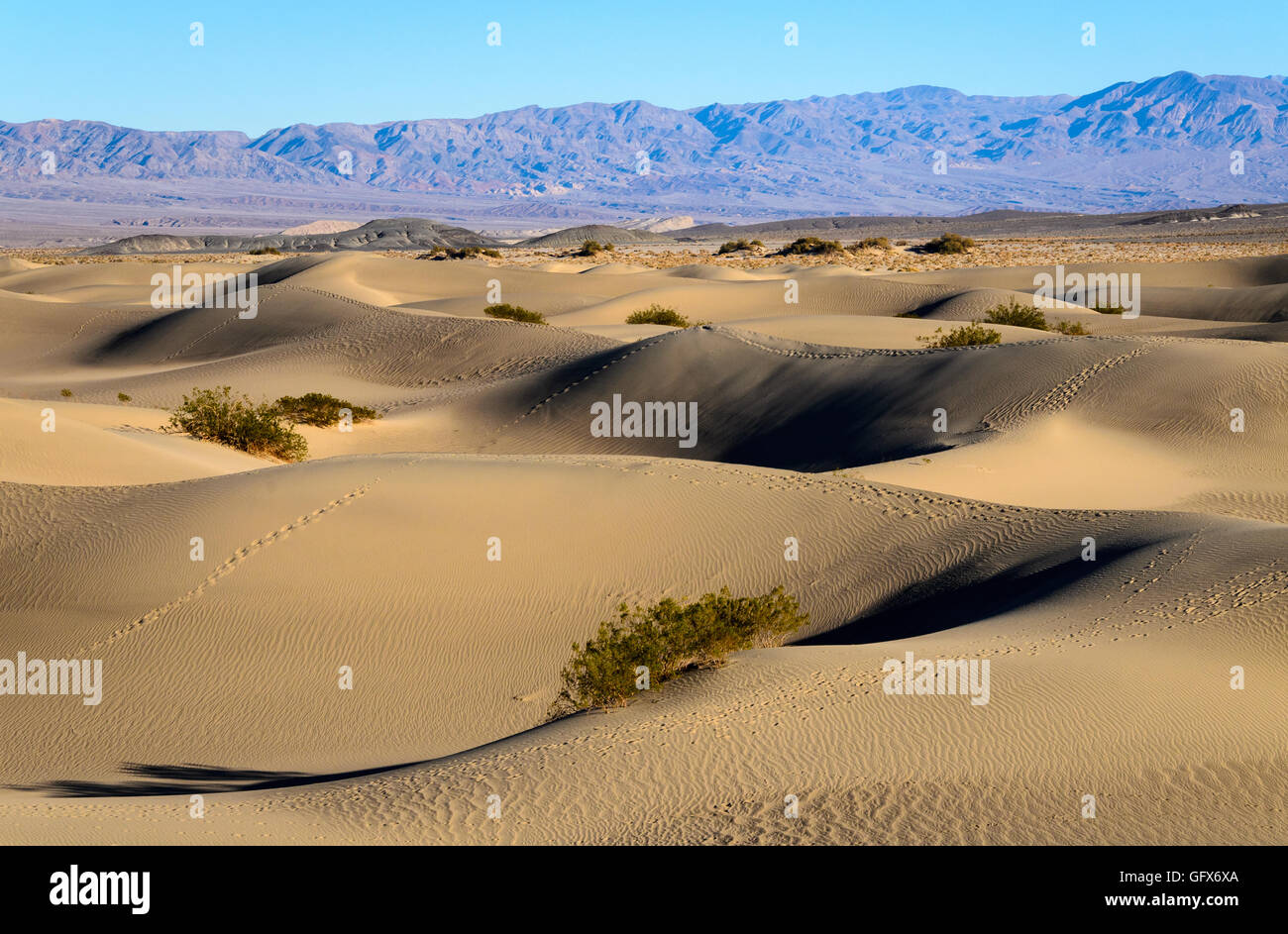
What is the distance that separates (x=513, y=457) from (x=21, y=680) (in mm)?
6844

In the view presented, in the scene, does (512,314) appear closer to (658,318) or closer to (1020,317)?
(658,318)

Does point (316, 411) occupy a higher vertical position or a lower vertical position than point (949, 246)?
lower

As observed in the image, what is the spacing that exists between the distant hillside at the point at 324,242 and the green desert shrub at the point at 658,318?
180 feet

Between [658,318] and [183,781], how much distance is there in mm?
29036

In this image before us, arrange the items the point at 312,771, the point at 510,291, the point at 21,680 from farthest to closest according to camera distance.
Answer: the point at 510,291
the point at 21,680
the point at 312,771

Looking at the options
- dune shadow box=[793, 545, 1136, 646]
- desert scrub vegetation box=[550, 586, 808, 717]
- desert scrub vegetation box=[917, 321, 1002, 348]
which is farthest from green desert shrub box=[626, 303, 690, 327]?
desert scrub vegetation box=[550, 586, 808, 717]

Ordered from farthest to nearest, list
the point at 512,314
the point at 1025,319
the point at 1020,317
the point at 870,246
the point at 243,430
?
the point at 870,246, the point at 512,314, the point at 1020,317, the point at 1025,319, the point at 243,430

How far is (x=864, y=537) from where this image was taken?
42.5 ft

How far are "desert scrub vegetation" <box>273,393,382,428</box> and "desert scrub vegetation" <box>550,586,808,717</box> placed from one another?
589 inches

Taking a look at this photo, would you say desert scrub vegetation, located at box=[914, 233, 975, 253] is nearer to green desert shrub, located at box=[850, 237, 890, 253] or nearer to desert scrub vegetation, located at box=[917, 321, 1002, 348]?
green desert shrub, located at box=[850, 237, 890, 253]

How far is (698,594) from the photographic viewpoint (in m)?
12.1

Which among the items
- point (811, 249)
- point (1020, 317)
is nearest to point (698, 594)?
point (1020, 317)
